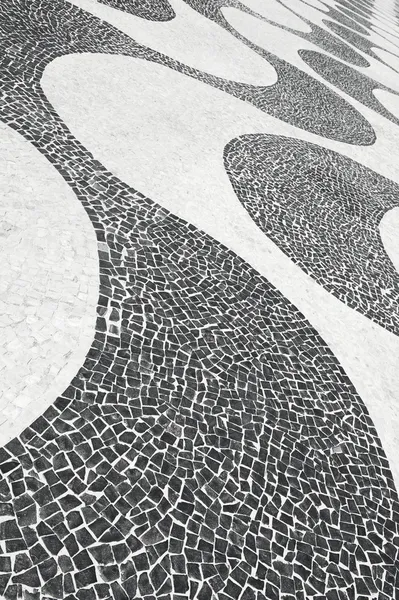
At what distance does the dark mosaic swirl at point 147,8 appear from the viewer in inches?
285

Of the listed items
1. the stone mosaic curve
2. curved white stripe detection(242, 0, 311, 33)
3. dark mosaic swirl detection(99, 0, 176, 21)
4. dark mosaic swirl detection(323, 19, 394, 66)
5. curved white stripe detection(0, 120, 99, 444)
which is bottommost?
curved white stripe detection(0, 120, 99, 444)

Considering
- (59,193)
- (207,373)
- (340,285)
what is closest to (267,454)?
(207,373)

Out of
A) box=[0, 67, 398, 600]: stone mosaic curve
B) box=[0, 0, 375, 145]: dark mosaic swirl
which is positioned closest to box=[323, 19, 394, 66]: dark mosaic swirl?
box=[0, 0, 375, 145]: dark mosaic swirl

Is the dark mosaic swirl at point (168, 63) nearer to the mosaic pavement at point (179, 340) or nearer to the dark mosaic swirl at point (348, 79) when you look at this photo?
the mosaic pavement at point (179, 340)

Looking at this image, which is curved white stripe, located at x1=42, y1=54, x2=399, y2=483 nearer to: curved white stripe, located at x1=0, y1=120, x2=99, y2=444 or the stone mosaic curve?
the stone mosaic curve

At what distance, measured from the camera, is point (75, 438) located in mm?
2352

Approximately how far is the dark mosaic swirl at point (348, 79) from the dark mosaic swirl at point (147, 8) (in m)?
2.55

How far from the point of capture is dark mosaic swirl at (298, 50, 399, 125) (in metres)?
8.59

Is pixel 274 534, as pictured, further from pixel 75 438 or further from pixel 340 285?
pixel 340 285

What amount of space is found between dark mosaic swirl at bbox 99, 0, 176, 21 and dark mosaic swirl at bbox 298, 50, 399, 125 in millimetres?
2551

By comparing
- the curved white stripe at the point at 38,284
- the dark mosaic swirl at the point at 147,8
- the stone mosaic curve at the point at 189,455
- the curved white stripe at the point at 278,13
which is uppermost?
the curved white stripe at the point at 278,13

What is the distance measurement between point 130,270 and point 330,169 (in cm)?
349

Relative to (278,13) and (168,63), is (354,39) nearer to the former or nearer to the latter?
(278,13)

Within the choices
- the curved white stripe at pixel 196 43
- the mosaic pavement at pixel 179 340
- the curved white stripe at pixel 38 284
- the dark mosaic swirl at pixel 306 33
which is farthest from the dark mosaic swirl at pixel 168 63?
the curved white stripe at pixel 38 284
